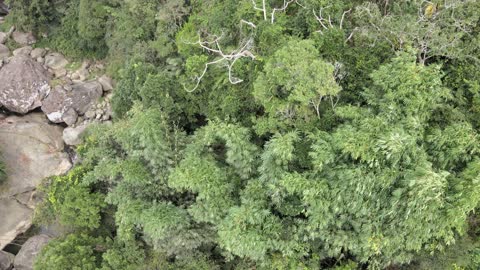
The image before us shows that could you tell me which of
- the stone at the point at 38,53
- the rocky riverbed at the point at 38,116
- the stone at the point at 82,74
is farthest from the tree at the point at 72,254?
the stone at the point at 38,53

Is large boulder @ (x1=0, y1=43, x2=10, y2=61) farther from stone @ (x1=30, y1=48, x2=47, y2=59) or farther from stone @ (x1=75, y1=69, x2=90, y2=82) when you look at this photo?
stone @ (x1=75, y1=69, x2=90, y2=82)

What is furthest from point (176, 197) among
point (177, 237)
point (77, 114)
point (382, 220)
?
point (77, 114)

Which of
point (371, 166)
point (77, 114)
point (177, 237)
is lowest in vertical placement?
point (77, 114)

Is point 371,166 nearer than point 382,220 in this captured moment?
Yes

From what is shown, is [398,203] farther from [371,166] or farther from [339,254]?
[339,254]

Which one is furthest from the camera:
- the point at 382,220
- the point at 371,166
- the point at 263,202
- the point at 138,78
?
the point at 138,78

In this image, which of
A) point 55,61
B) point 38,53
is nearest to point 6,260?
point 55,61

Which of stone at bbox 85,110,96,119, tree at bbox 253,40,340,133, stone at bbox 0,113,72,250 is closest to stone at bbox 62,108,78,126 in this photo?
stone at bbox 85,110,96,119
